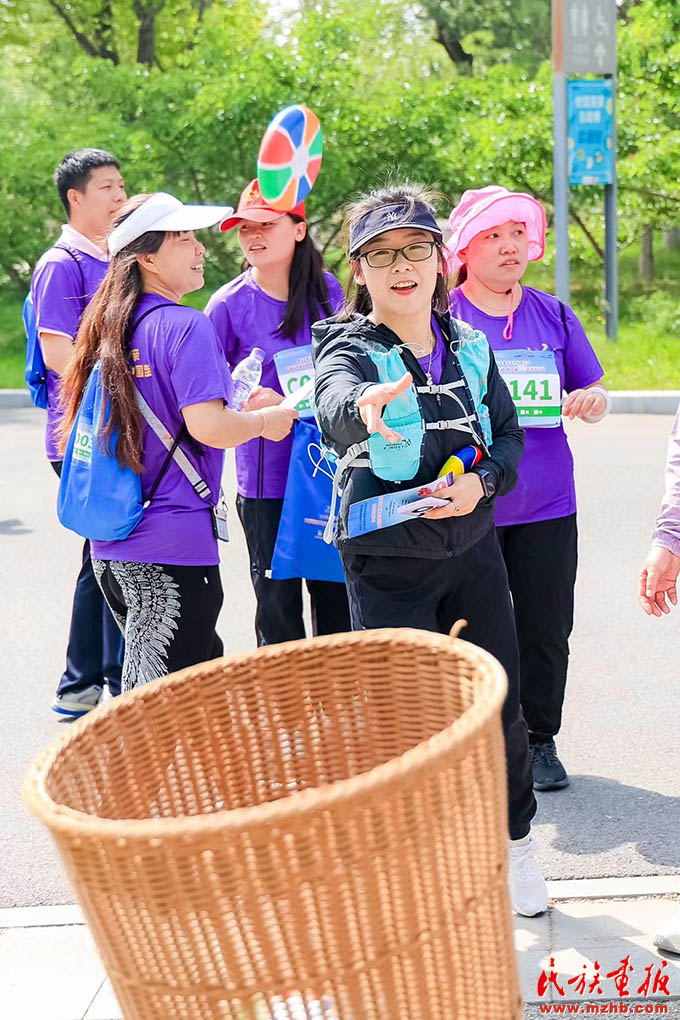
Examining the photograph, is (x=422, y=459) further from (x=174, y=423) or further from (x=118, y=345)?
(x=118, y=345)

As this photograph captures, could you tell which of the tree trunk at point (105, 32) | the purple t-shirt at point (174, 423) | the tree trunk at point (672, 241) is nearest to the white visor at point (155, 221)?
the purple t-shirt at point (174, 423)

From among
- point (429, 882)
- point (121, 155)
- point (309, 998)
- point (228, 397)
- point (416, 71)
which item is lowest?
point (309, 998)

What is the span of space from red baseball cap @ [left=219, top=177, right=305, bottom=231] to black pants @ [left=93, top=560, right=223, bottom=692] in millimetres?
1287

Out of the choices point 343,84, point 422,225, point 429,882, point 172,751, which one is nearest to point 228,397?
point 422,225

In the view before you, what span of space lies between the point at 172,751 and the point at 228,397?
1.54 meters

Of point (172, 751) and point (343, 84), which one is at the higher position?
point (343, 84)

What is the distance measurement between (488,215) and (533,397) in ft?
1.87

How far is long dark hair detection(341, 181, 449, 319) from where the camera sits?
3104 millimetres

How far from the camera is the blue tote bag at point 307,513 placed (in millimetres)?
4129

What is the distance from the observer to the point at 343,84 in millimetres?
18234

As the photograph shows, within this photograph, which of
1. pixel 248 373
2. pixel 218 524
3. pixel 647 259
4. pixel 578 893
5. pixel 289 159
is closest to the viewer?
pixel 578 893

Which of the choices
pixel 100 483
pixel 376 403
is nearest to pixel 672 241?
pixel 100 483

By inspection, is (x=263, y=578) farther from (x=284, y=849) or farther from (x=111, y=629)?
(x=284, y=849)

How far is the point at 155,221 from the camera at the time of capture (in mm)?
3455
